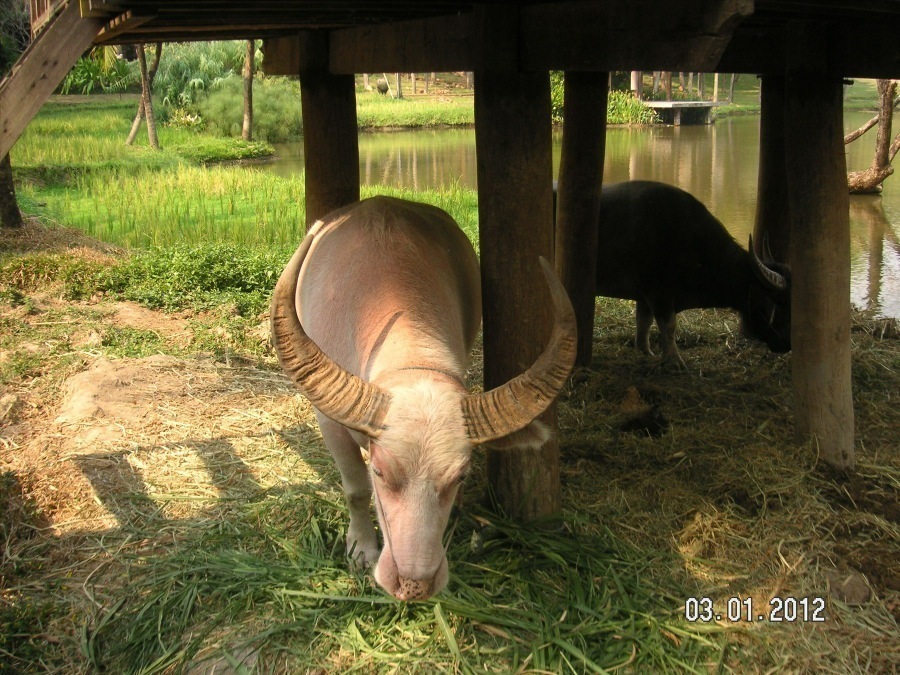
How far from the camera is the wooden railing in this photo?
4.02m

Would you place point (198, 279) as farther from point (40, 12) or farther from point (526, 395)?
point (526, 395)

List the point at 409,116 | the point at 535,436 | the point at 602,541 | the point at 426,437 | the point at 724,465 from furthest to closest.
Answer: the point at 409,116
the point at 724,465
the point at 602,541
the point at 535,436
the point at 426,437

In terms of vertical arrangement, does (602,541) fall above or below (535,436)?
below

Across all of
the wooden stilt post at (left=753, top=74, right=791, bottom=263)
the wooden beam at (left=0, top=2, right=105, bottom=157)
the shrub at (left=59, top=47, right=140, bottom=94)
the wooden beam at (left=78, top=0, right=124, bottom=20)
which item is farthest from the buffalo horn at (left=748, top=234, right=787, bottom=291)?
the shrub at (left=59, top=47, right=140, bottom=94)

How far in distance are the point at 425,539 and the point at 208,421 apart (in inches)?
122

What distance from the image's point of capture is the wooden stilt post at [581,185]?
5957mm

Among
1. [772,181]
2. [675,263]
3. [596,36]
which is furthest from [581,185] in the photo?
[596,36]

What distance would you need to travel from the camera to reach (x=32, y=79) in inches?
119

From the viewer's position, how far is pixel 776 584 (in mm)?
3750

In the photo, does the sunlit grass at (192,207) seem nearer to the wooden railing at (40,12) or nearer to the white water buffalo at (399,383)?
the wooden railing at (40,12)

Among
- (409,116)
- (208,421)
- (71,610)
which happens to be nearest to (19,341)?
(208,421)

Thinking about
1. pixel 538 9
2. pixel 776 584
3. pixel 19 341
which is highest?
pixel 538 9

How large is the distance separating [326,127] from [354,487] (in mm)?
2865

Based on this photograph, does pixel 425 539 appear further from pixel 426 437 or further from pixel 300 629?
pixel 300 629
